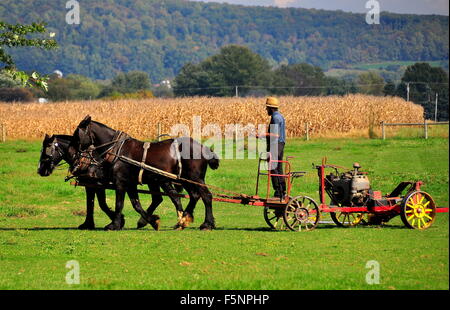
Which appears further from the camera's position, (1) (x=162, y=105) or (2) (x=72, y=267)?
(1) (x=162, y=105)

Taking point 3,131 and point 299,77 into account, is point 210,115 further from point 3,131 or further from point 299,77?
point 299,77

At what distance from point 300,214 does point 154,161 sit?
328 cm

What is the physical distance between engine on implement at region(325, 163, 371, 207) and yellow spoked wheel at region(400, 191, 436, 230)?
0.78 metres

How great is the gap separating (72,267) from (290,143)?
28527mm

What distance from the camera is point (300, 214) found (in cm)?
1591

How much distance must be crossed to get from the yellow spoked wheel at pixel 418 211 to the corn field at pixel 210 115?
29630 millimetres

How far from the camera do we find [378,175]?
2748 centimetres

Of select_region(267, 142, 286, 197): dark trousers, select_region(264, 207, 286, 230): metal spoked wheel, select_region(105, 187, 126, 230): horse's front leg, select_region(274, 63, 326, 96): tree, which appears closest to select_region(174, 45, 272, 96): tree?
select_region(274, 63, 326, 96): tree

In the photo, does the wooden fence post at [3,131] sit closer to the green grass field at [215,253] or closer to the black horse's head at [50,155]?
the green grass field at [215,253]

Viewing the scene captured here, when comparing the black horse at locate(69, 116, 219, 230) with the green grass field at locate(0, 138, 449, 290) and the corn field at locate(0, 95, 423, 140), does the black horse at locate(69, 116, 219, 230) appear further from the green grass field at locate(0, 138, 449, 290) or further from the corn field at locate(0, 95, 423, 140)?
the corn field at locate(0, 95, 423, 140)

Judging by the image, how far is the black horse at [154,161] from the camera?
16.9 meters

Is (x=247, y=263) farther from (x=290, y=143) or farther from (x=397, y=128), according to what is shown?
(x=397, y=128)

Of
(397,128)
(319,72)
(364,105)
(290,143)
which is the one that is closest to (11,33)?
(290,143)

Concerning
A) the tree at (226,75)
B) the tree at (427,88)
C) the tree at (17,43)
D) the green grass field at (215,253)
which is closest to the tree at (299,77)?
the tree at (226,75)
